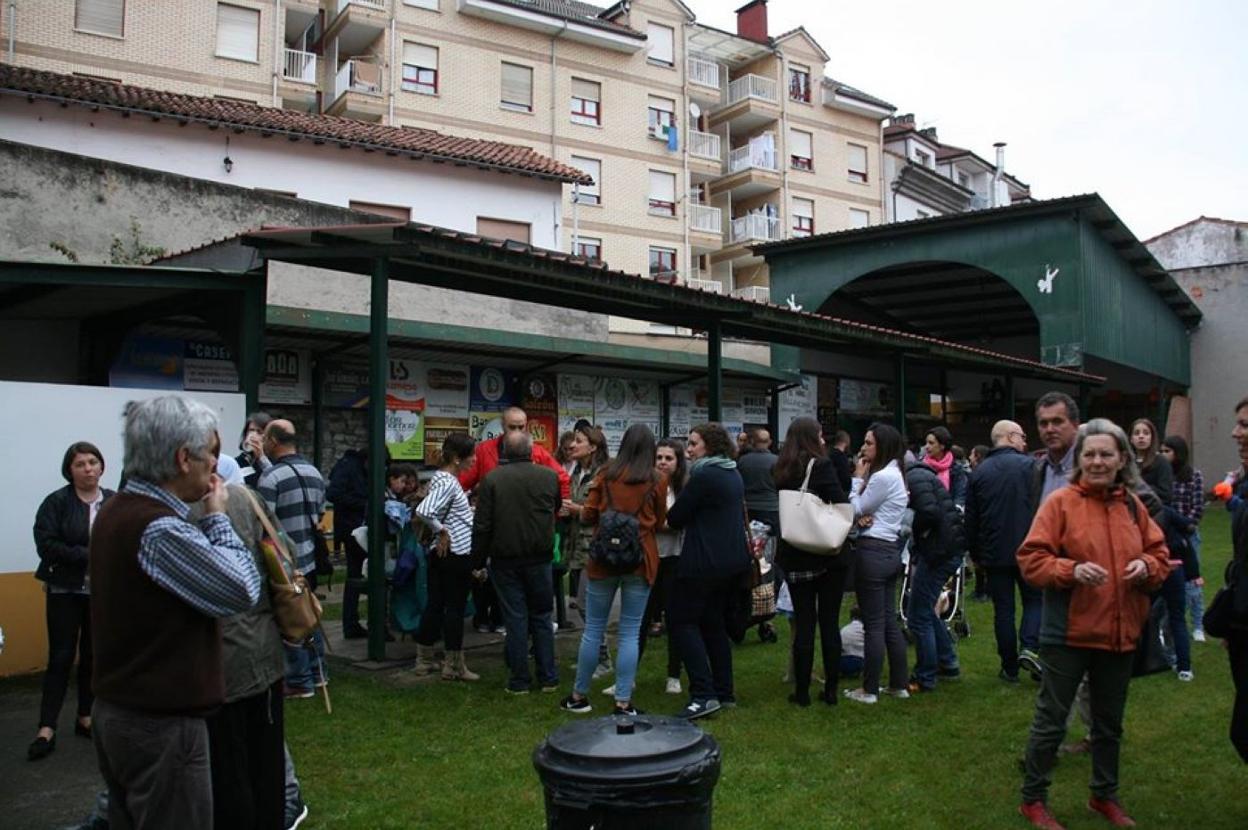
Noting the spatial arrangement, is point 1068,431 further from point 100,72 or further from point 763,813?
point 100,72

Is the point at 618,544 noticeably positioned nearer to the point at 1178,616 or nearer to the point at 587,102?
the point at 1178,616

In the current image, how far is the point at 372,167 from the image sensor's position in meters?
21.2

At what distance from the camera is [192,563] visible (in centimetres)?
287

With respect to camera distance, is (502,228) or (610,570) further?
(502,228)

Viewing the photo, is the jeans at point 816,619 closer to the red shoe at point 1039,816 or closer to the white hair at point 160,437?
the red shoe at point 1039,816

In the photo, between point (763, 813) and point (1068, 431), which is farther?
point (1068, 431)

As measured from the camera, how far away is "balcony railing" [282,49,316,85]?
3058 cm

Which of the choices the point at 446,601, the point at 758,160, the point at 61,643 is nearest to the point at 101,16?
the point at 758,160

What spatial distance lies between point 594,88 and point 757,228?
8.44 meters

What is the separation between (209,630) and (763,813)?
2912mm

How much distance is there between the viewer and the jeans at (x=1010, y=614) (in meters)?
7.00

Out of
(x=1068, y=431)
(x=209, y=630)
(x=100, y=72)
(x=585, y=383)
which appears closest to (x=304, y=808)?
(x=209, y=630)

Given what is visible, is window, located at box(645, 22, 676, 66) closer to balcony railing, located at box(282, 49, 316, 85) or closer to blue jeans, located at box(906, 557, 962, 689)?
balcony railing, located at box(282, 49, 316, 85)

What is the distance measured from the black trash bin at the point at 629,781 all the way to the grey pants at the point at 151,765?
104 cm
